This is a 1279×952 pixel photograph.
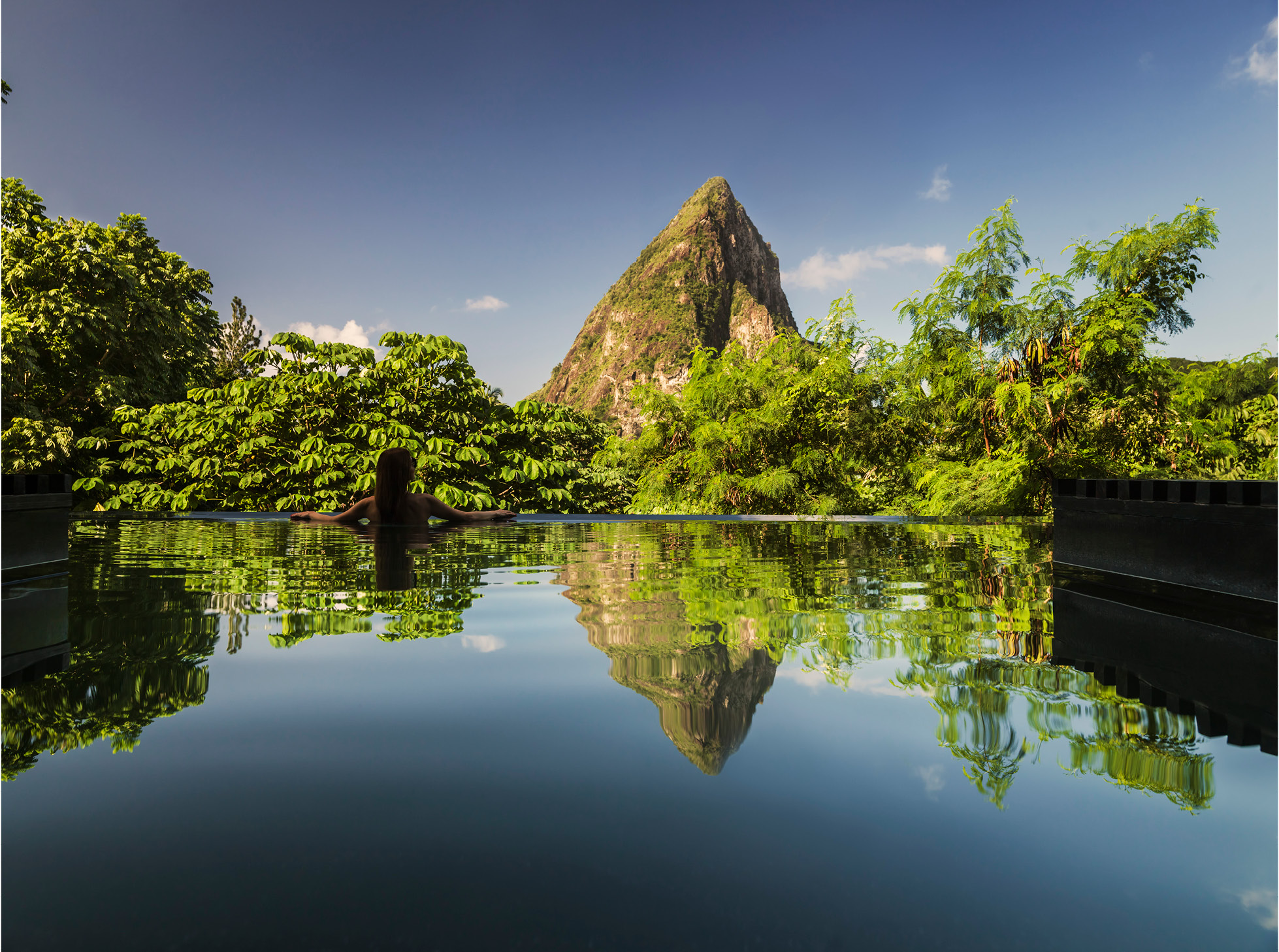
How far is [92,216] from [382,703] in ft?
68.2

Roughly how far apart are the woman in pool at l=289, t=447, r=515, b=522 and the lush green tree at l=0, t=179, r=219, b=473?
978cm

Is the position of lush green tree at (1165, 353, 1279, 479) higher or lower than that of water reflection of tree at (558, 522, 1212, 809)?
higher

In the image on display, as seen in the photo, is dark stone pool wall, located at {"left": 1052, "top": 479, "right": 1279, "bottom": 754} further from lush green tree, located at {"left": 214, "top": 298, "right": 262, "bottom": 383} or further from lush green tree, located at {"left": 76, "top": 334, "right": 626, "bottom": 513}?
lush green tree, located at {"left": 214, "top": 298, "right": 262, "bottom": 383}

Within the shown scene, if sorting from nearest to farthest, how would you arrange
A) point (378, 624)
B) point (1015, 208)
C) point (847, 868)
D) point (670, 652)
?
1. point (847, 868)
2. point (670, 652)
3. point (378, 624)
4. point (1015, 208)

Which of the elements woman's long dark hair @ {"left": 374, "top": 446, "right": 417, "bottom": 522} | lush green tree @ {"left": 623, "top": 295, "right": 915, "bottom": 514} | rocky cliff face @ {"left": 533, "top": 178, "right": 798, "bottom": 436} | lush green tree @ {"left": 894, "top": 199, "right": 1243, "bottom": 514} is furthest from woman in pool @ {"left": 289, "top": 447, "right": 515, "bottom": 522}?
rocky cliff face @ {"left": 533, "top": 178, "right": 798, "bottom": 436}

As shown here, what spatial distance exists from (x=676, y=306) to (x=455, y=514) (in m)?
85.5

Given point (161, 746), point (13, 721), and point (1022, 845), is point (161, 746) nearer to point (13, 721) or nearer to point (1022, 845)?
point (13, 721)

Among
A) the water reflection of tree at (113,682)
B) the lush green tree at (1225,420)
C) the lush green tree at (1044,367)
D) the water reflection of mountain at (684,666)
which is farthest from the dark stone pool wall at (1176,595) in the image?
the lush green tree at (1225,420)

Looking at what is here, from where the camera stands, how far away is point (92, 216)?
15.7 m

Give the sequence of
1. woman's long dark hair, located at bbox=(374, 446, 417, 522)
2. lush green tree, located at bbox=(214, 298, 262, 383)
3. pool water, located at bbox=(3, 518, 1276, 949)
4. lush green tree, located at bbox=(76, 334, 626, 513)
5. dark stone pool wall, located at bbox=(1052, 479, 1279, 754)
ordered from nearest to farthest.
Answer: pool water, located at bbox=(3, 518, 1276, 949)
dark stone pool wall, located at bbox=(1052, 479, 1279, 754)
woman's long dark hair, located at bbox=(374, 446, 417, 522)
lush green tree, located at bbox=(76, 334, 626, 513)
lush green tree, located at bbox=(214, 298, 262, 383)

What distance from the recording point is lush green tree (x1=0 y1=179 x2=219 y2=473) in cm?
1160

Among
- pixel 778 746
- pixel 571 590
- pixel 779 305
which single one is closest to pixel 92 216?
pixel 571 590

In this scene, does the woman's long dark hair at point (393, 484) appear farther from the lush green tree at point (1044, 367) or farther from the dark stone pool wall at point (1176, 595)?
the lush green tree at point (1044, 367)

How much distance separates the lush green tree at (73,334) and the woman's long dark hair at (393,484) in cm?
1013
